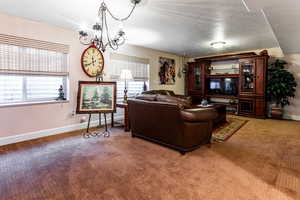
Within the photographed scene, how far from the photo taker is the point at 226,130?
13.2 feet

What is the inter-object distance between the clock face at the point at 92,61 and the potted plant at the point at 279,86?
513cm

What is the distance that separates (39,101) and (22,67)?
2.47 feet

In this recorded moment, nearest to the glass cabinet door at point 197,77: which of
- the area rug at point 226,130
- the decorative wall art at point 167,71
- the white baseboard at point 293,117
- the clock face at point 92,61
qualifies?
the decorative wall art at point 167,71

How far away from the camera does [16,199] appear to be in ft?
5.38

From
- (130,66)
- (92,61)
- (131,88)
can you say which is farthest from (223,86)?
(92,61)

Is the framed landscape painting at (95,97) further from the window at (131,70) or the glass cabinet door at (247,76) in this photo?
the glass cabinet door at (247,76)

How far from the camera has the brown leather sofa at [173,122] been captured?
2595 millimetres

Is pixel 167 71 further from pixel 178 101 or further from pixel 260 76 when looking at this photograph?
pixel 178 101

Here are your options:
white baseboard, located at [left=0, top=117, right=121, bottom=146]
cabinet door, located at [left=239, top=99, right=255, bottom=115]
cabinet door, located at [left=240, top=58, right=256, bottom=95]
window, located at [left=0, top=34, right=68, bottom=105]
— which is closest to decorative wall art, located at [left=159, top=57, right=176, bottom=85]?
cabinet door, located at [left=240, top=58, right=256, bottom=95]

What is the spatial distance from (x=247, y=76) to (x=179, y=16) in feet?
12.6

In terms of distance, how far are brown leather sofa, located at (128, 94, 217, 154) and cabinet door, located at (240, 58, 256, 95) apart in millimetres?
3459

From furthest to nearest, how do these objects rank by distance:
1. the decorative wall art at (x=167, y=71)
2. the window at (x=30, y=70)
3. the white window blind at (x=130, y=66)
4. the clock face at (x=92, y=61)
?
the decorative wall art at (x=167, y=71) < the white window blind at (x=130, y=66) < the clock face at (x=92, y=61) < the window at (x=30, y=70)

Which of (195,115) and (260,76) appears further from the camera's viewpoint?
(260,76)

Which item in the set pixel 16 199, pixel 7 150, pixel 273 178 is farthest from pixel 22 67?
pixel 273 178
